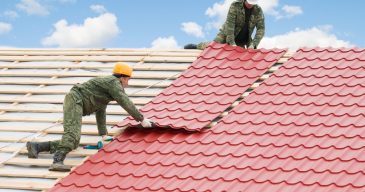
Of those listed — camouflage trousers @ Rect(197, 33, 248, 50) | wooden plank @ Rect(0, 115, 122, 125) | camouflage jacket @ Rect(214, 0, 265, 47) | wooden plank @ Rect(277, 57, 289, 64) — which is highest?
camouflage jacket @ Rect(214, 0, 265, 47)

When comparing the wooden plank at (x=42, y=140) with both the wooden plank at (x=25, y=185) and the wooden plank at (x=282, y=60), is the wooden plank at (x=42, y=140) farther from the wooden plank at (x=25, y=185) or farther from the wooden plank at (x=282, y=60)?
the wooden plank at (x=282, y=60)

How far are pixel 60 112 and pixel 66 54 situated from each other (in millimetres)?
2627

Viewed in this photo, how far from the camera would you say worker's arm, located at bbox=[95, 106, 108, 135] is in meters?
10.1

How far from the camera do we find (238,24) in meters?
12.5

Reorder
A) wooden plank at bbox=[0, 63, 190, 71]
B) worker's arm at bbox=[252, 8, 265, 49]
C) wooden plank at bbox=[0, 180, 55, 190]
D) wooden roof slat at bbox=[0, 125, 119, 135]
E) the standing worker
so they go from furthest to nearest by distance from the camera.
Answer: worker's arm at bbox=[252, 8, 265, 49], the standing worker, wooden plank at bbox=[0, 63, 190, 71], wooden roof slat at bbox=[0, 125, 119, 135], wooden plank at bbox=[0, 180, 55, 190]

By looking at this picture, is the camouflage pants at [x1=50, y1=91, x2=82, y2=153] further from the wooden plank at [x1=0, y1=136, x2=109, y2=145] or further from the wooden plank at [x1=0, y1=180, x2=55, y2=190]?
the wooden plank at [x1=0, y1=180, x2=55, y2=190]

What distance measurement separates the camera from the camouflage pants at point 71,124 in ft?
31.6

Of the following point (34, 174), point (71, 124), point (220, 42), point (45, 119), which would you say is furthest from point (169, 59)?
point (34, 174)

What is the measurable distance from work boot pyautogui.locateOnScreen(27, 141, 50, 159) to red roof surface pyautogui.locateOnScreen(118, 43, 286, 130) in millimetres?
983

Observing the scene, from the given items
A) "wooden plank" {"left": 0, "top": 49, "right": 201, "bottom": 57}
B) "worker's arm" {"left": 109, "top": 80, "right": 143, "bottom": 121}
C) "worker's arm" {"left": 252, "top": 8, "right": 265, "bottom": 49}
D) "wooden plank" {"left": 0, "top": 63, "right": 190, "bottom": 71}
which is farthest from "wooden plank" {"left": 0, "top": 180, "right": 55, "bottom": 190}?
"worker's arm" {"left": 252, "top": 8, "right": 265, "bottom": 49}

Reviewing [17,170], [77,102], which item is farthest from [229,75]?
[17,170]

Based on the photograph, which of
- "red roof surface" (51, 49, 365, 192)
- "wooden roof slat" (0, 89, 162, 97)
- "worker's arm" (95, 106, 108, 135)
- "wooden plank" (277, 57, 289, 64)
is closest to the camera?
"red roof surface" (51, 49, 365, 192)

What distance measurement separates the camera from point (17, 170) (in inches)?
385

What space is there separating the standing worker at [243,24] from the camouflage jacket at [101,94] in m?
3.00
